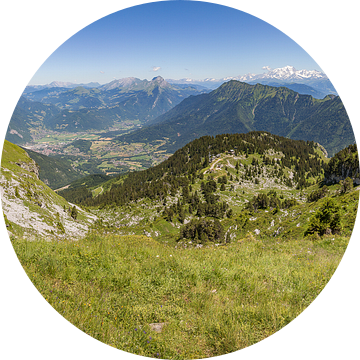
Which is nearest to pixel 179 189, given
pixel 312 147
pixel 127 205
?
pixel 127 205

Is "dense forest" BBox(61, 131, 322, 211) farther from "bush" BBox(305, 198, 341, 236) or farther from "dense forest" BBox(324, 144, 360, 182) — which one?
"bush" BBox(305, 198, 341, 236)

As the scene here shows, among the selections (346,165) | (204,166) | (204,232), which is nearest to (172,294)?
(204,232)

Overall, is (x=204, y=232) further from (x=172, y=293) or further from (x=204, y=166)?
(x=204, y=166)

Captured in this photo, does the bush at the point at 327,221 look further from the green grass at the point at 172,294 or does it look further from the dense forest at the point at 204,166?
the dense forest at the point at 204,166

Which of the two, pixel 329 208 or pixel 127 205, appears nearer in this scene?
pixel 329 208

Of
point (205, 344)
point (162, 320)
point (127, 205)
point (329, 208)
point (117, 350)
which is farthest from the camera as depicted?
point (127, 205)

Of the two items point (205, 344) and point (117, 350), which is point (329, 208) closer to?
point (205, 344)
